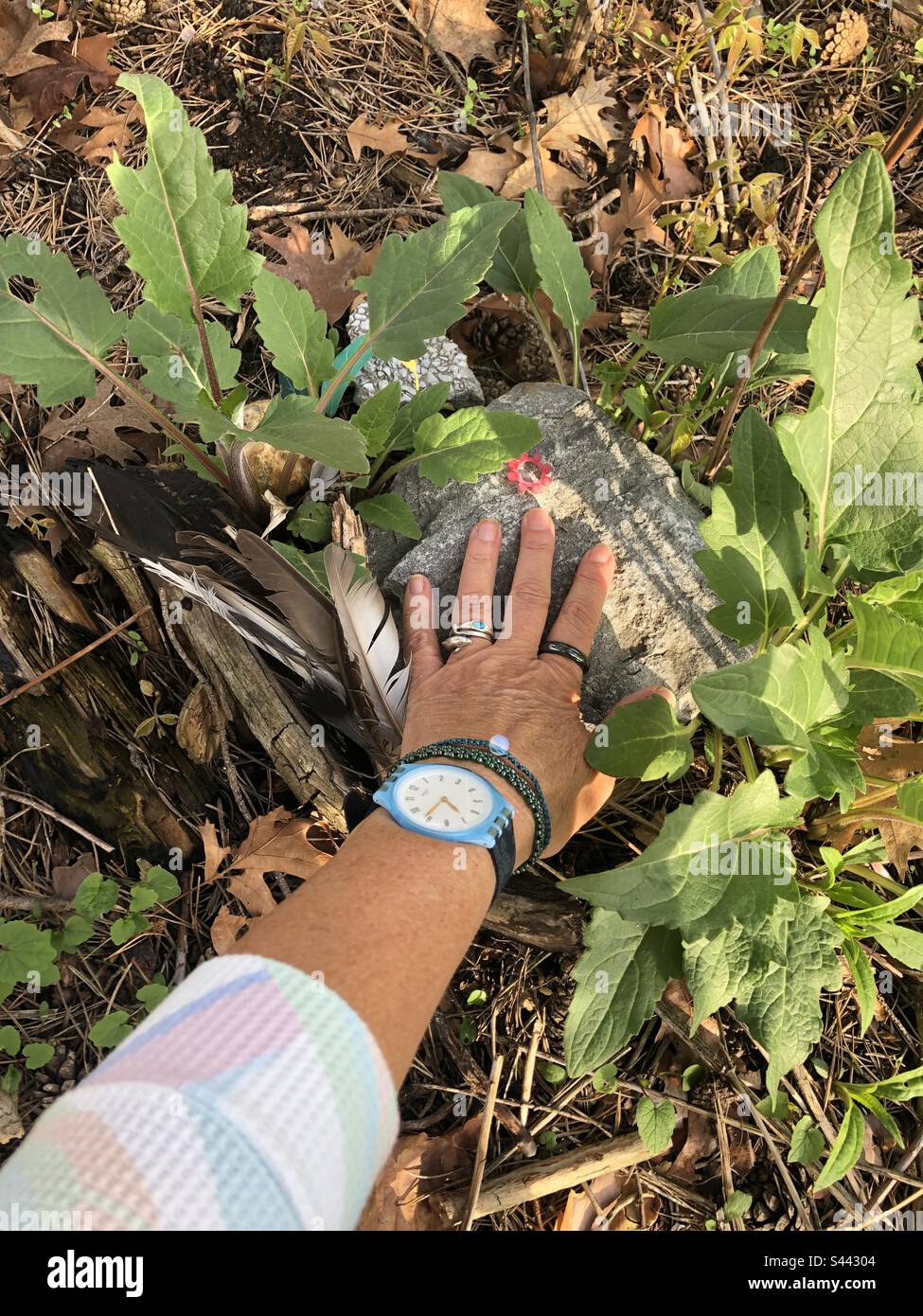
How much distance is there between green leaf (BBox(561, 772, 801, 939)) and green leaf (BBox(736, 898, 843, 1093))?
0.69 ft

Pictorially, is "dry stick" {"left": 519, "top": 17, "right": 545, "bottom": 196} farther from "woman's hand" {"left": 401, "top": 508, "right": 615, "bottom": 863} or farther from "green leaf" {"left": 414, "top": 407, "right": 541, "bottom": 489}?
"woman's hand" {"left": 401, "top": 508, "right": 615, "bottom": 863}

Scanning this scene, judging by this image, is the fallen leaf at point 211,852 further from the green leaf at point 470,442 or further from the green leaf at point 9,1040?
the green leaf at point 470,442

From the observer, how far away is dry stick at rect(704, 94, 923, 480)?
1.49 metres

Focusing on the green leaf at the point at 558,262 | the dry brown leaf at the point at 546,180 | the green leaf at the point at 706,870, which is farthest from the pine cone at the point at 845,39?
the green leaf at the point at 706,870

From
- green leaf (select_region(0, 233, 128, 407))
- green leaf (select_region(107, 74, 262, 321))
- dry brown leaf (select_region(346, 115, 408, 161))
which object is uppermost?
dry brown leaf (select_region(346, 115, 408, 161))

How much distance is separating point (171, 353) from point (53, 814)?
1.32m

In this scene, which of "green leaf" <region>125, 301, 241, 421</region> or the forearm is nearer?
the forearm

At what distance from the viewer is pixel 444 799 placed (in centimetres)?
188

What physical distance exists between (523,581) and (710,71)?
7.26 ft

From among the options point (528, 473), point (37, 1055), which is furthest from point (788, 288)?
point (37, 1055)

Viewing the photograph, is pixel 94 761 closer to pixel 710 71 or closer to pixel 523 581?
pixel 523 581

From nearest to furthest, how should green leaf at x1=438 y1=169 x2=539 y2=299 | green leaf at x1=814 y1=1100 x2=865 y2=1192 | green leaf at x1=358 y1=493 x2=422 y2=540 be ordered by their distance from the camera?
green leaf at x1=814 y1=1100 x2=865 y2=1192 → green leaf at x1=358 y1=493 x2=422 y2=540 → green leaf at x1=438 y1=169 x2=539 y2=299

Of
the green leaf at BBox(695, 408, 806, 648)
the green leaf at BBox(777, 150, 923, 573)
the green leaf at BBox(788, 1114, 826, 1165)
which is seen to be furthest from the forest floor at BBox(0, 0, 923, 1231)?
the green leaf at BBox(777, 150, 923, 573)

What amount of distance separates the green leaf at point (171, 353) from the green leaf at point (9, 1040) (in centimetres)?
168
